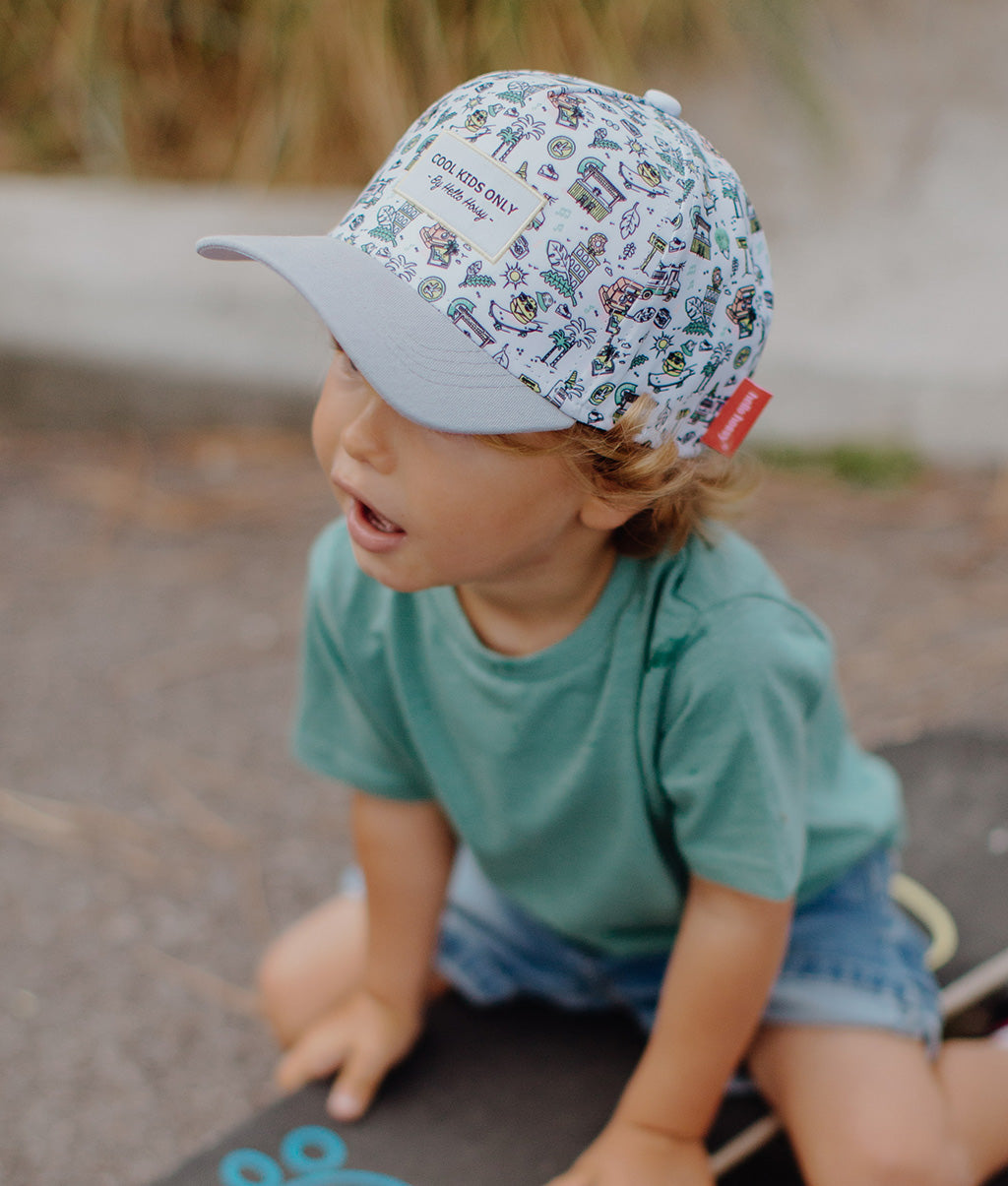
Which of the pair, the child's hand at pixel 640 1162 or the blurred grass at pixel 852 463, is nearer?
the child's hand at pixel 640 1162

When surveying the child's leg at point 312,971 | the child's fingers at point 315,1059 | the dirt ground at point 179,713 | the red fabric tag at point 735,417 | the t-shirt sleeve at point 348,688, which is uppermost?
the red fabric tag at point 735,417

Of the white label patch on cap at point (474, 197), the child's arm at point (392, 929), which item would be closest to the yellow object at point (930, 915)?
the child's arm at point (392, 929)

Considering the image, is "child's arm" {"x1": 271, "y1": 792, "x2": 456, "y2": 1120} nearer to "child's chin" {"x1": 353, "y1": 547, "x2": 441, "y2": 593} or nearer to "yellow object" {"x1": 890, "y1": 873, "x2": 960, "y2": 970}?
"child's chin" {"x1": 353, "y1": 547, "x2": 441, "y2": 593}

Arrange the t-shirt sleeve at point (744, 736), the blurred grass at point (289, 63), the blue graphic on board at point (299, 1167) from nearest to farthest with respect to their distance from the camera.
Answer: the t-shirt sleeve at point (744, 736) < the blue graphic on board at point (299, 1167) < the blurred grass at point (289, 63)

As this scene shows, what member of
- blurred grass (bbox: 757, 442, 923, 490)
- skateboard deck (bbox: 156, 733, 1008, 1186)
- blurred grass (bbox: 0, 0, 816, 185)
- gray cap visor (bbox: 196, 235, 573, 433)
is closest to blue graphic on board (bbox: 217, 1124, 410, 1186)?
skateboard deck (bbox: 156, 733, 1008, 1186)

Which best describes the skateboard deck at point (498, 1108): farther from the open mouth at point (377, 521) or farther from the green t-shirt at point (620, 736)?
the open mouth at point (377, 521)

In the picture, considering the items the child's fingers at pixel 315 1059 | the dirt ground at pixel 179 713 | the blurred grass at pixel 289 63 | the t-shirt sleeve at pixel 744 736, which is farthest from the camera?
the blurred grass at pixel 289 63

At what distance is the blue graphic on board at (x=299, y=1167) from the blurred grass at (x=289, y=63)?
2.12m

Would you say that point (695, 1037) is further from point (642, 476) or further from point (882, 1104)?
point (642, 476)

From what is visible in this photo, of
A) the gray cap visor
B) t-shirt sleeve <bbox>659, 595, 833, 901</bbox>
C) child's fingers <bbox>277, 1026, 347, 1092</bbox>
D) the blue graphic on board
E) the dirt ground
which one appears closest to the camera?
the gray cap visor

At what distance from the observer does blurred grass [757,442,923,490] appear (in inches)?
103

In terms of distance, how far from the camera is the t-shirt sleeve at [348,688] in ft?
3.52

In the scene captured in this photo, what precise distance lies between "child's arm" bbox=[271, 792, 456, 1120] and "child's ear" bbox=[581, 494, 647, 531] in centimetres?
40

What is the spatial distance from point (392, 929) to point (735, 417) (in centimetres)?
58
